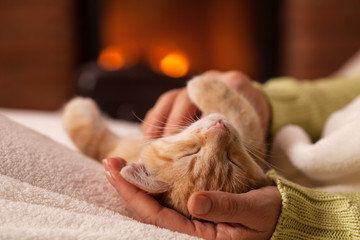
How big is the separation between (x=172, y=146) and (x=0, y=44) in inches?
111

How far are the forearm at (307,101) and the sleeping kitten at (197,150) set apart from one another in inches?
8.5

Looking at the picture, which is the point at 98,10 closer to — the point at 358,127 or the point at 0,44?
the point at 0,44

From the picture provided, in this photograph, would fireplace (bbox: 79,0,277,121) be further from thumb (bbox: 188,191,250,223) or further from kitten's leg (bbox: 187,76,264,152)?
thumb (bbox: 188,191,250,223)

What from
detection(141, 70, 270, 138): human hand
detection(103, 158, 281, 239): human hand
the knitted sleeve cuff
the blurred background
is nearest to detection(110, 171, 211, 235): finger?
detection(103, 158, 281, 239): human hand

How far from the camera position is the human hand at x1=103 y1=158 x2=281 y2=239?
0.60 meters

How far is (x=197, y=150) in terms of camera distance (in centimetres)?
87

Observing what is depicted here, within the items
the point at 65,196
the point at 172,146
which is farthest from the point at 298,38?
the point at 65,196

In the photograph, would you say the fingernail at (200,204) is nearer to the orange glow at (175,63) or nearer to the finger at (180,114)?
the finger at (180,114)

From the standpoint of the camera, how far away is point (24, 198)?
653 mm

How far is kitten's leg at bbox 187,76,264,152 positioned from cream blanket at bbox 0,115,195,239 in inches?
13.3

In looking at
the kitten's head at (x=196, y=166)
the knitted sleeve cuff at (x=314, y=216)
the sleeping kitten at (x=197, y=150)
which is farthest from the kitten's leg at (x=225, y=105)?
the knitted sleeve cuff at (x=314, y=216)

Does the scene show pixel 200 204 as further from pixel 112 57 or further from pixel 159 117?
pixel 112 57

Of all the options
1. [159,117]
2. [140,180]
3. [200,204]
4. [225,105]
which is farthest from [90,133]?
[200,204]

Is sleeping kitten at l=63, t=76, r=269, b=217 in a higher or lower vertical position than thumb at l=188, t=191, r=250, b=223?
lower
